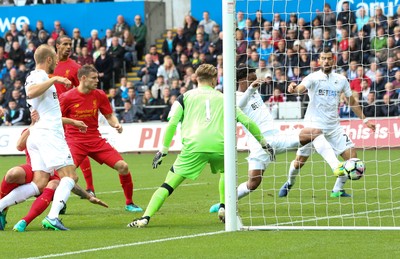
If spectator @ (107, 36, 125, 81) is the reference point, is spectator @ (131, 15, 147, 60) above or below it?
above

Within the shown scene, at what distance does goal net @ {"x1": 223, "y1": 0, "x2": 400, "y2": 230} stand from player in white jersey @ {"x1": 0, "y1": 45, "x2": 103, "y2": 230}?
197 cm

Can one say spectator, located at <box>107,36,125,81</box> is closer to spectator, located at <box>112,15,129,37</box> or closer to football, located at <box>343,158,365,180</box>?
spectator, located at <box>112,15,129,37</box>

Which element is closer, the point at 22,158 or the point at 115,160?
the point at 115,160

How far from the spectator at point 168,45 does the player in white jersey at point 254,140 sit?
646 inches

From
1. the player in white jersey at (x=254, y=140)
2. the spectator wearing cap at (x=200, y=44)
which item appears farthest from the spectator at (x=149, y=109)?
the player in white jersey at (x=254, y=140)

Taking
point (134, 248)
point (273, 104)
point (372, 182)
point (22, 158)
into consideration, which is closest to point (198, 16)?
point (22, 158)

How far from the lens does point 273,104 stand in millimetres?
21906

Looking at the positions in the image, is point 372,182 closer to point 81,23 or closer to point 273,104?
point 273,104

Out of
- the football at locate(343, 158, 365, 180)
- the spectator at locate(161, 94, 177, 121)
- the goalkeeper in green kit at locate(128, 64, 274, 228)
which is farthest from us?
the spectator at locate(161, 94, 177, 121)

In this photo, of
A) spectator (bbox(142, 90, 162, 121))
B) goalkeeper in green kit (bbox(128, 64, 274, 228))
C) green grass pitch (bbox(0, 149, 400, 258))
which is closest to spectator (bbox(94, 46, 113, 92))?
spectator (bbox(142, 90, 162, 121))

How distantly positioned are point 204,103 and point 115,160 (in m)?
2.62

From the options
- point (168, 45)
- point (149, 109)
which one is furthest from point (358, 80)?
point (168, 45)

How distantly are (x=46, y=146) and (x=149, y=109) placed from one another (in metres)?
17.5

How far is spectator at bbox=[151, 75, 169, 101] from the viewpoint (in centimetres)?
2969
